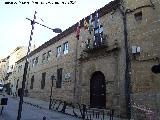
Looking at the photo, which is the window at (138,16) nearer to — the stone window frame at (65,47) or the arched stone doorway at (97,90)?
the arched stone doorway at (97,90)

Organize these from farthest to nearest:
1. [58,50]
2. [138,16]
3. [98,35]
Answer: [58,50]
[98,35]
[138,16]

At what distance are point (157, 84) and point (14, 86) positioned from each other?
36.7m

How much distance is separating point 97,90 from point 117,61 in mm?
2951

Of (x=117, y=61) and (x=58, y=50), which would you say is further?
(x=58, y=50)

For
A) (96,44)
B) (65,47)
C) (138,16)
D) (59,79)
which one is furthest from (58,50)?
(138,16)

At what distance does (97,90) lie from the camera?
17.2 meters

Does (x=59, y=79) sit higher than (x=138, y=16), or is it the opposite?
(x=138, y=16)

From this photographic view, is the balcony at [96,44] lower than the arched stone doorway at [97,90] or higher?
higher

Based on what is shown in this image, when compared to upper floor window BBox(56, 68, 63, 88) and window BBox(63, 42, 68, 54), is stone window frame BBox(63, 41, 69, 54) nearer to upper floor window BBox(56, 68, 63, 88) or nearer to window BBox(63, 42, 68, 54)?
window BBox(63, 42, 68, 54)

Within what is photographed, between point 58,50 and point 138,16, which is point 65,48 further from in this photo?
point 138,16

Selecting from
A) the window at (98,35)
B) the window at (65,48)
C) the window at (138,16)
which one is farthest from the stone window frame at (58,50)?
the window at (138,16)

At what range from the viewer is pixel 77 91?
19.5 meters

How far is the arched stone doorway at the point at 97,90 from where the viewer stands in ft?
54.1

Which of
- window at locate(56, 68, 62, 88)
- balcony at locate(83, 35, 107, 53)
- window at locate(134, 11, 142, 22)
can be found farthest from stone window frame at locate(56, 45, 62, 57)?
window at locate(134, 11, 142, 22)
